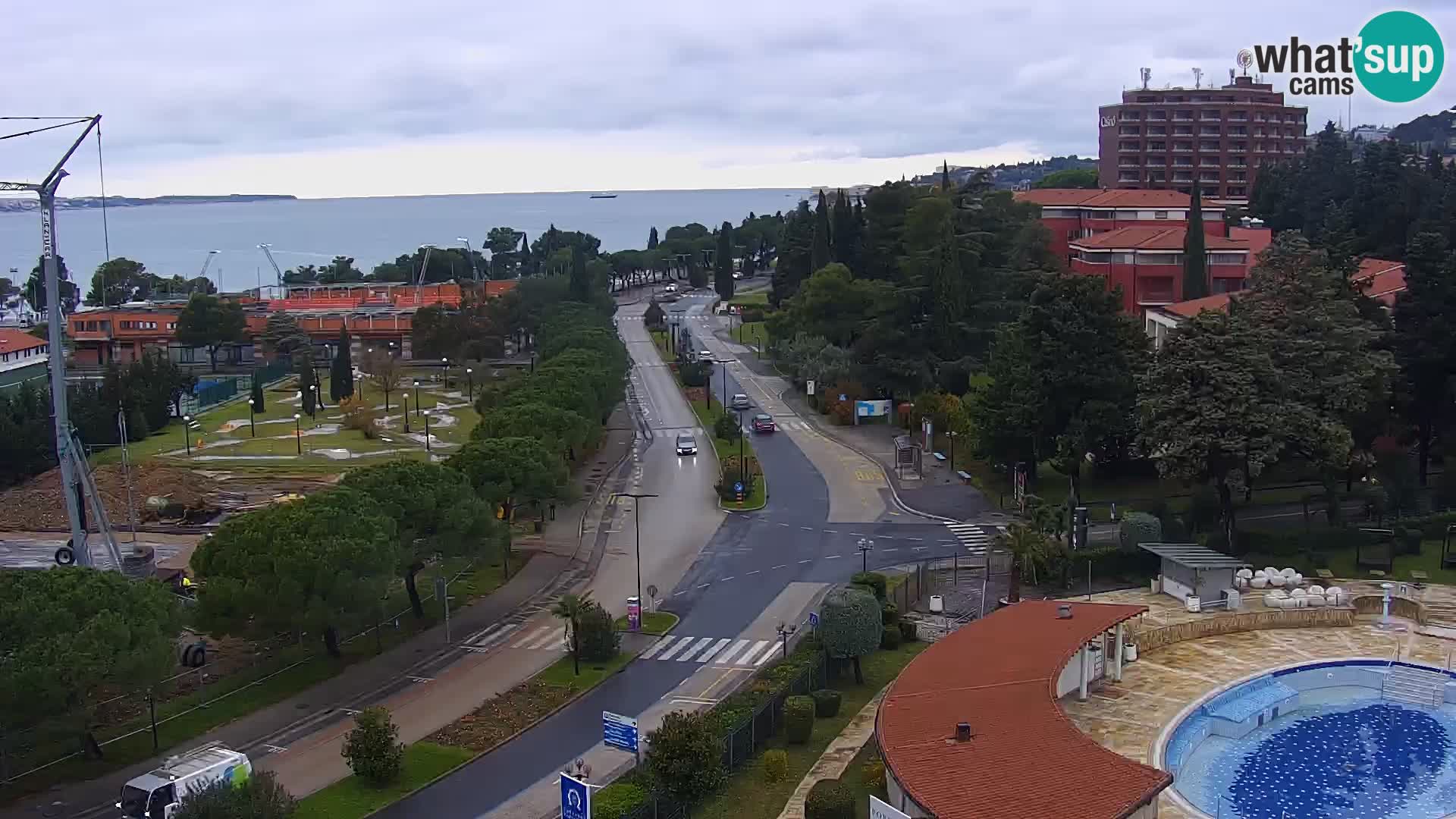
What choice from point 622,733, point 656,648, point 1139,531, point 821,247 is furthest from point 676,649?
point 821,247

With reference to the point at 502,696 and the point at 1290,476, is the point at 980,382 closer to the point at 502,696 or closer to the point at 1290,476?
the point at 1290,476

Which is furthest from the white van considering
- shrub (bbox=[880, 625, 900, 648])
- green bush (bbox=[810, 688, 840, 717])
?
shrub (bbox=[880, 625, 900, 648])

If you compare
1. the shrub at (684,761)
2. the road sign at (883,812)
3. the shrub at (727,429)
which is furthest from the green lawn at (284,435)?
the road sign at (883,812)

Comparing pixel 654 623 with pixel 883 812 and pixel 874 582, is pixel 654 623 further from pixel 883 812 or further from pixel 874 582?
pixel 883 812

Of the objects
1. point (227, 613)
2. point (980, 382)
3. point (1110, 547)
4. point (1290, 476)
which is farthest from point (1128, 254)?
point (227, 613)

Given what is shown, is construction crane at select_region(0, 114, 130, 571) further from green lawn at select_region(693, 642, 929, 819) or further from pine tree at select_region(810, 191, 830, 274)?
pine tree at select_region(810, 191, 830, 274)

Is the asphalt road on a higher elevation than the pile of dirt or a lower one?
Answer: lower
